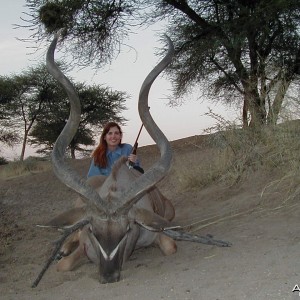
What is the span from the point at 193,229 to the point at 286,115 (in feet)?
7.61

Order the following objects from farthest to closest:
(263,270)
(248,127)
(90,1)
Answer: (90,1), (248,127), (263,270)

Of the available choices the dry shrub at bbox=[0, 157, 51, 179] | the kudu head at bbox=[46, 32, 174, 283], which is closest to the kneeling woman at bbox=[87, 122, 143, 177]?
the kudu head at bbox=[46, 32, 174, 283]

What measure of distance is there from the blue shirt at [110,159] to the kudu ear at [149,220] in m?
2.01

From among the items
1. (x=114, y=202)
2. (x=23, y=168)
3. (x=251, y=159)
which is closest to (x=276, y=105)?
(x=251, y=159)

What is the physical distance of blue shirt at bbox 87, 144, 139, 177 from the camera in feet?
20.2

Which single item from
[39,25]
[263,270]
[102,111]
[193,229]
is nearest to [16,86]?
[102,111]

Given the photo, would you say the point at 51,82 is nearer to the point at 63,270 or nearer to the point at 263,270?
the point at 63,270

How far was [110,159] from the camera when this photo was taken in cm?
630

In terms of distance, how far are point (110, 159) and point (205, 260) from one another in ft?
8.23

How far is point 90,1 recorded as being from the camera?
1123 centimetres

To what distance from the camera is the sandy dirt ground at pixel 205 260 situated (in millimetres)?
3360

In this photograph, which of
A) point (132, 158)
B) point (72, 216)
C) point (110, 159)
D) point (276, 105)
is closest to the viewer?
point (72, 216)

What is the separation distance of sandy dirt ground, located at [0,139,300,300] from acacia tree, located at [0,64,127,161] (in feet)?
41.4

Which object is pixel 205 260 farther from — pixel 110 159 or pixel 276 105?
pixel 276 105
